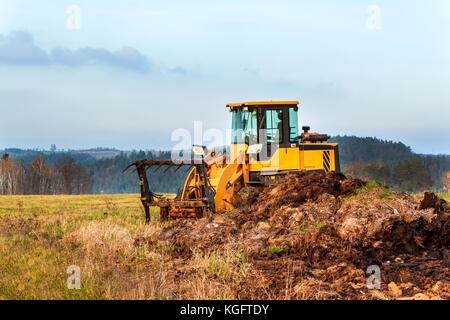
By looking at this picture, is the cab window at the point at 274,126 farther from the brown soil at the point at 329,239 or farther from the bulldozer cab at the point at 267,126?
the brown soil at the point at 329,239

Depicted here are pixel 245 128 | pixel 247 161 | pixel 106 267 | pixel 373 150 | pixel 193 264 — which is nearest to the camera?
pixel 193 264

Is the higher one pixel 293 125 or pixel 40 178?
pixel 293 125

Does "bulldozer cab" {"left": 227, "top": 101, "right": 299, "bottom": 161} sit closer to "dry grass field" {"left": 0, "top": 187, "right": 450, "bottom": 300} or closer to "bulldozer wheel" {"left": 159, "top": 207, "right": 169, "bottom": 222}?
"bulldozer wheel" {"left": 159, "top": 207, "right": 169, "bottom": 222}

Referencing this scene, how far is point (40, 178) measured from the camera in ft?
366

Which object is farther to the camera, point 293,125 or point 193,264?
point 293,125

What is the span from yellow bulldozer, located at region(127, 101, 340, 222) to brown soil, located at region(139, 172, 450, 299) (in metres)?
1.32

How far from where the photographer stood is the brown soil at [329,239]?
9.99m

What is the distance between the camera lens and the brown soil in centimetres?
999

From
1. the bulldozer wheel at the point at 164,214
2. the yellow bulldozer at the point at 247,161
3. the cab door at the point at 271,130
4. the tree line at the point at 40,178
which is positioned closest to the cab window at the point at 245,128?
the yellow bulldozer at the point at 247,161

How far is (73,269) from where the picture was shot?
11.7 meters

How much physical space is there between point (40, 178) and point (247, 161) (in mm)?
96535

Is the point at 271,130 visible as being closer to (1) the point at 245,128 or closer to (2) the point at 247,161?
(1) the point at 245,128

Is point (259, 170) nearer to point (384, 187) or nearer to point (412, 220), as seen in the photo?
point (384, 187)

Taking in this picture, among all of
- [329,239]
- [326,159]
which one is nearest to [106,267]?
[329,239]
